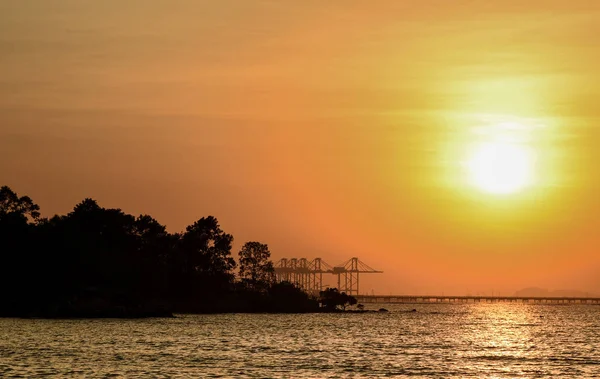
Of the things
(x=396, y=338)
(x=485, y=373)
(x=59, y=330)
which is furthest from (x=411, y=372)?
(x=59, y=330)

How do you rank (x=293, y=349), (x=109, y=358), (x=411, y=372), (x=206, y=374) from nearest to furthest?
(x=206, y=374), (x=411, y=372), (x=109, y=358), (x=293, y=349)

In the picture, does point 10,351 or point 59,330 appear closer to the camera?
point 10,351

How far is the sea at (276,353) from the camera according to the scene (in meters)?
78.6

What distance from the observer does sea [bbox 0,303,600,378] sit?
78.6 m

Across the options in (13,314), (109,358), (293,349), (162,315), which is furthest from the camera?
(162,315)

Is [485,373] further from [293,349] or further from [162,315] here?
[162,315]

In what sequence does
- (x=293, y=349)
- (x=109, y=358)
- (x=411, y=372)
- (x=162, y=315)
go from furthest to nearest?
(x=162, y=315) → (x=293, y=349) → (x=109, y=358) → (x=411, y=372)

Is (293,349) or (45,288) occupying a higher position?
(45,288)

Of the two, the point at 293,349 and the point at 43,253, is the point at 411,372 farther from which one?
the point at 43,253

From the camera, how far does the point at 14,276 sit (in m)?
182

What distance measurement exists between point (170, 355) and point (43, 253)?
331ft

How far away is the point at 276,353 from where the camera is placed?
324 feet

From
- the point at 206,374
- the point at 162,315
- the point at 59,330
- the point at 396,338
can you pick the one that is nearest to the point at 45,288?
the point at 162,315

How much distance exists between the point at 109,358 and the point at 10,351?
12.0 metres
